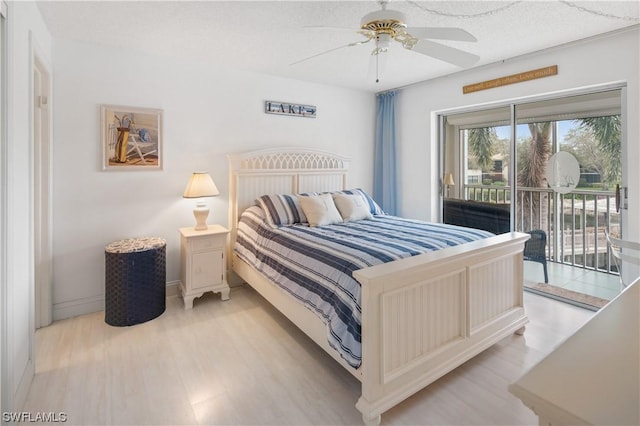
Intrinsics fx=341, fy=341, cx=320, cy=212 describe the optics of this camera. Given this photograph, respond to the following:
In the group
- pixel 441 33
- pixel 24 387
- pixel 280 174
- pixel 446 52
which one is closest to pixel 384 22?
pixel 441 33

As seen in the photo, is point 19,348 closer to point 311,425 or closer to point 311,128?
point 311,425

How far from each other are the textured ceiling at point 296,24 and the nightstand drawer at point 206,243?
5.76 ft

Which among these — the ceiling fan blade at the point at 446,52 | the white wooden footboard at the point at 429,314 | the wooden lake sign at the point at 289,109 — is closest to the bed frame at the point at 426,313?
the white wooden footboard at the point at 429,314

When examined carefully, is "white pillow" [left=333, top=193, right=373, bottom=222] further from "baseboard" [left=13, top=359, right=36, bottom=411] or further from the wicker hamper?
"baseboard" [left=13, top=359, right=36, bottom=411]

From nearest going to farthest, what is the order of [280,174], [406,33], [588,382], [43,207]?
[588,382] < [406,33] < [43,207] < [280,174]

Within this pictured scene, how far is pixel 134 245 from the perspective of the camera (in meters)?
3.00

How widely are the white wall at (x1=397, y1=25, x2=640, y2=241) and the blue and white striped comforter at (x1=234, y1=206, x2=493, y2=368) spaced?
4.14 ft

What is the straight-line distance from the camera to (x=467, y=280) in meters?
2.16

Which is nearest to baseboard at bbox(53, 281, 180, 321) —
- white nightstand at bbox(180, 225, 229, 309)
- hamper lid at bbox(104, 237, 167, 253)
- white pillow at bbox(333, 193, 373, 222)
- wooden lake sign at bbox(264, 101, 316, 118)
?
hamper lid at bbox(104, 237, 167, 253)

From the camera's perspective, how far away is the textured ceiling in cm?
236

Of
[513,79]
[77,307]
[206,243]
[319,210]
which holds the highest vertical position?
[513,79]

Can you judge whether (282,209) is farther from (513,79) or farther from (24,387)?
(513,79)

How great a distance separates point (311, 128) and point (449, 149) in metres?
1.81

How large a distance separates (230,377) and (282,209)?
5.39 ft
